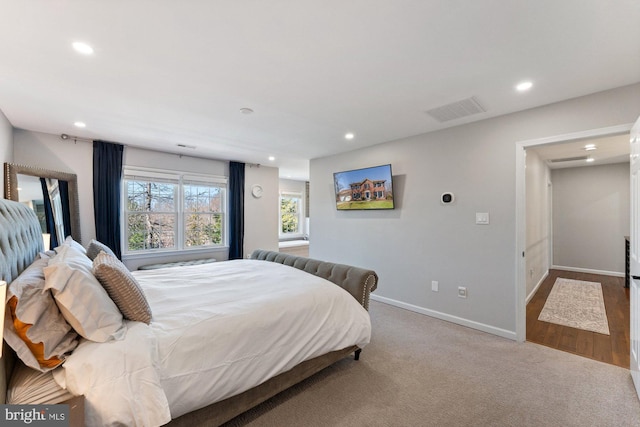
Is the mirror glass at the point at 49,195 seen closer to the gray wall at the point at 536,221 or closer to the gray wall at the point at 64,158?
the gray wall at the point at 64,158

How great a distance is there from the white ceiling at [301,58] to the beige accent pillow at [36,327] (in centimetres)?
146

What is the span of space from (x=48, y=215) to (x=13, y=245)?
2.32 m

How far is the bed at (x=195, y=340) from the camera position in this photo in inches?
47.1

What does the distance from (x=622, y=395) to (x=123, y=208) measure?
5922 mm

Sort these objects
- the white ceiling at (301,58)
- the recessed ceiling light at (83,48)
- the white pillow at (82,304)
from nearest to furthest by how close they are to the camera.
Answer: the white pillow at (82,304) < the white ceiling at (301,58) < the recessed ceiling light at (83,48)

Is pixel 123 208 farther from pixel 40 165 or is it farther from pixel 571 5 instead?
pixel 571 5

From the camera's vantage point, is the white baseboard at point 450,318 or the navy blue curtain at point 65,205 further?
the navy blue curtain at point 65,205

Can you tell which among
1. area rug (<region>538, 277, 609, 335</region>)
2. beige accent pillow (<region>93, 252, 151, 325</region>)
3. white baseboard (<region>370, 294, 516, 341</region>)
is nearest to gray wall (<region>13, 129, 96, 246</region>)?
beige accent pillow (<region>93, 252, 151, 325</region>)

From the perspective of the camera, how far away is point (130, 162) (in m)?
4.21

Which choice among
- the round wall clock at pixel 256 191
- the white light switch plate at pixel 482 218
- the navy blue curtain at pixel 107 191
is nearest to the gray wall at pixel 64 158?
the navy blue curtain at pixel 107 191

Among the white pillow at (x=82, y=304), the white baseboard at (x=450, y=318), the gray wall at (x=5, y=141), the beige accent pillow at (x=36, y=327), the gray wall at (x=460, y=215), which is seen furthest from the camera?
the white baseboard at (x=450, y=318)

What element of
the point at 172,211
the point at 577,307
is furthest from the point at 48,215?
the point at 577,307

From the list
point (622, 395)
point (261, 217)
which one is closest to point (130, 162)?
point (261, 217)

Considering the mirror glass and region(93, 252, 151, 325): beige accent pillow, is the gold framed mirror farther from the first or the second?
region(93, 252, 151, 325): beige accent pillow
